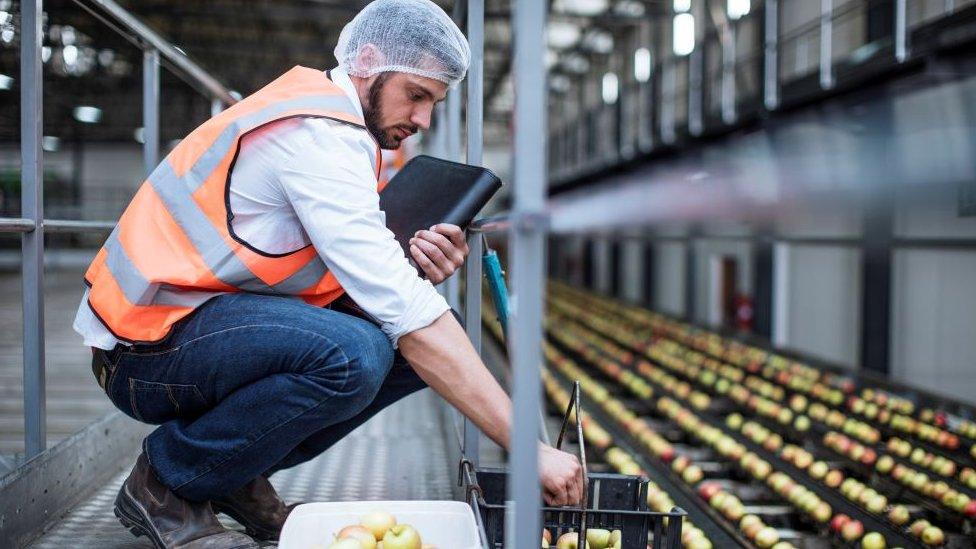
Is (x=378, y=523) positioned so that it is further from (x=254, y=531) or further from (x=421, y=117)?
(x=421, y=117)

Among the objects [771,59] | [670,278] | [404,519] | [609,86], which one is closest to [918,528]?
[404,519]

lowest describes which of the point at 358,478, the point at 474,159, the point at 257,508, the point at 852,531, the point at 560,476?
the point at 852,531

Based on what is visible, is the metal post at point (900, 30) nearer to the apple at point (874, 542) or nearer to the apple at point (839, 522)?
the apple at point (839, 522)

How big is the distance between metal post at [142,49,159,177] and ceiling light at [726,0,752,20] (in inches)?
270

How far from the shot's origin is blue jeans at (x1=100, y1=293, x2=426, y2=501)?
5.50ft

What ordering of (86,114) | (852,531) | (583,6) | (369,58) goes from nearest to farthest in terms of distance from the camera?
1. (369,58)
2. (852,531)
3. (583,6)
4. (86,114)

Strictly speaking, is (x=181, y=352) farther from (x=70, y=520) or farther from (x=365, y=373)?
(x=70, y=520)

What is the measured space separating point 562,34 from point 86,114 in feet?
30.3

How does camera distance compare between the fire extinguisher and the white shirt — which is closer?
the white shirt

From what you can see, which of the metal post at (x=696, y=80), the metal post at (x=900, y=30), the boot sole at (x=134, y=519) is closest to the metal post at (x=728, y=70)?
the metal post at (x=696, y=80)

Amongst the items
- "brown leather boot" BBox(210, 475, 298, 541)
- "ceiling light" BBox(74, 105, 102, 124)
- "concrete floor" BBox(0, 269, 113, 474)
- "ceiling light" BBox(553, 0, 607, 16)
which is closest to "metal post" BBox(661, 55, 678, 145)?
"ceiling light" BBox(553, 0, 607, 16)

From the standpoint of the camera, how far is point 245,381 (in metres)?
1.72

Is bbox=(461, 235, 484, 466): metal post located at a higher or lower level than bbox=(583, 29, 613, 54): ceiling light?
lower

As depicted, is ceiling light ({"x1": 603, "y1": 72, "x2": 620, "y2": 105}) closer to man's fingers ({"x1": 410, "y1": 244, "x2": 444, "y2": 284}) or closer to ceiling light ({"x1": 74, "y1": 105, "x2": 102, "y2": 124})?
ceiling light ({"x1": 74, "y1": 105, "x2": 102, "y2": 124})
